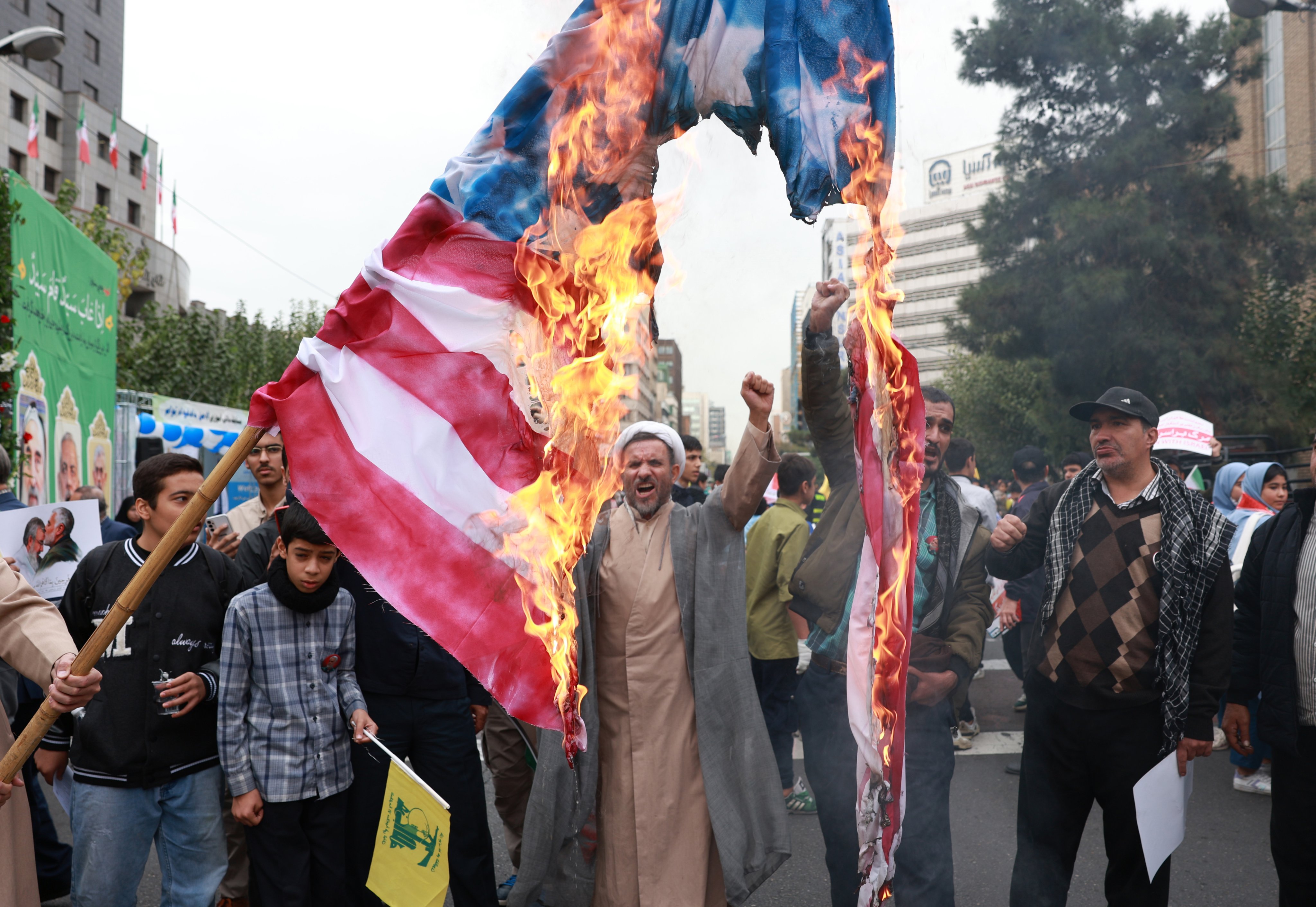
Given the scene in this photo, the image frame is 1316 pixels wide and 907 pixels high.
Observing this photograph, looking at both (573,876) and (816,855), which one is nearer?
(573,876)

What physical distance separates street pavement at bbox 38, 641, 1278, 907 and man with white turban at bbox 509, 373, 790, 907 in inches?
34.1

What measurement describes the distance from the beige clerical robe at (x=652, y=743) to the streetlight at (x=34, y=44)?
875cm

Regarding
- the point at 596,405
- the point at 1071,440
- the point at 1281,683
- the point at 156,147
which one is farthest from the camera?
the point at 156,147

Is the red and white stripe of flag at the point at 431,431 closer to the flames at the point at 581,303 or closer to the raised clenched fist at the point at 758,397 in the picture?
the flames at the point at 581,303

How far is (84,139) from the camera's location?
31.0m

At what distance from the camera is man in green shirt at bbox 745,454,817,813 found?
5566 millimetres

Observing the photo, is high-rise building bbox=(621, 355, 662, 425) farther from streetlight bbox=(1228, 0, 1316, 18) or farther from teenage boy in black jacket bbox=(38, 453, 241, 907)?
streetlight bbox=(1228, 0, 1316, 18)

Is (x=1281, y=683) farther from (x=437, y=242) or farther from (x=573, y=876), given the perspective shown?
(x=437, y=242)

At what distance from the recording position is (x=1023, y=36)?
18.0 metres

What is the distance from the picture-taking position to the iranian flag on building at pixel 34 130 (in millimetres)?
29453

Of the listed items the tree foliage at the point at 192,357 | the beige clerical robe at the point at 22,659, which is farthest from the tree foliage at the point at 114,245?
the beige clerical robe at the point at 22,659

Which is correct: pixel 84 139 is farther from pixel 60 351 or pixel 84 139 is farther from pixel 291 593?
pixel 291 593

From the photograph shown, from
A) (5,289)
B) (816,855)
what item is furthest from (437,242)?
(5,289)

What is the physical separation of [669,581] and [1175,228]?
65.0 ft
